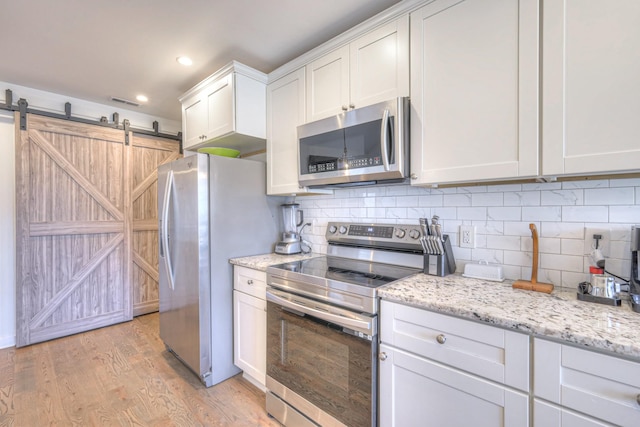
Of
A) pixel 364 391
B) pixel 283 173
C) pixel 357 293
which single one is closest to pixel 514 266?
pixel 357 293

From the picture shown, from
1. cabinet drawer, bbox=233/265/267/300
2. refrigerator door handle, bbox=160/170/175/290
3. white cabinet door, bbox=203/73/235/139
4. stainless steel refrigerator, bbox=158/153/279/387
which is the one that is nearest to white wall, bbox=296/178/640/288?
cabinet drawer, bbox=233/265/267/300

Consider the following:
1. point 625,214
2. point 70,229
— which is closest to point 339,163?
point 625,214

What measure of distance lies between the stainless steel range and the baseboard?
277 cm

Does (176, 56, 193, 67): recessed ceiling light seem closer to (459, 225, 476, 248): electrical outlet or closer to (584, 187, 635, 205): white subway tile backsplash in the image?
(459, 225, 476, 248): electrical outlet

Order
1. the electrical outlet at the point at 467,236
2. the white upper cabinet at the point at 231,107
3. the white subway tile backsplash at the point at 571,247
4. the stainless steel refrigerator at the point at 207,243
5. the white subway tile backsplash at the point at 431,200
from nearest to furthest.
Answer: the white subway tile backsplash at the point at 571,247, the electrical outlet at the point at 467,236, the white subway tile backsplash at the point at 431,200, the stainless steel refrigerator at the point at 207,243, the white upper cabinet at the point at 231,107

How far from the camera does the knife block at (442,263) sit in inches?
62.2

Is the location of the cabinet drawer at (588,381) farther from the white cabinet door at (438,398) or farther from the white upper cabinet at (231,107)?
the white upper cabinet at (231,107)

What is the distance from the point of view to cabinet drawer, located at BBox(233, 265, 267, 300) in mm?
1959

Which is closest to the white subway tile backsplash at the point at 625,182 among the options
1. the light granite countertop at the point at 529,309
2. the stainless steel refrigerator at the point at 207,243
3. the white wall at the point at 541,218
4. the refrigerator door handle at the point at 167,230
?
the white wall at the point at 541,218

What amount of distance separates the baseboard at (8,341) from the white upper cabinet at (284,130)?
288cm

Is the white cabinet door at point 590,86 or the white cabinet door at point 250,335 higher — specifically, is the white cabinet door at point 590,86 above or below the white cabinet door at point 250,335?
above

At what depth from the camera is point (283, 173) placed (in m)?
2.28

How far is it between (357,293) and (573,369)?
78 centimetres

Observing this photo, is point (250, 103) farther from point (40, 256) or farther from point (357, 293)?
point (40, 256)
